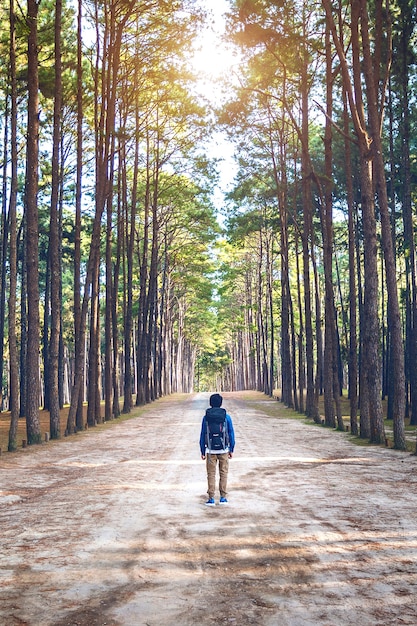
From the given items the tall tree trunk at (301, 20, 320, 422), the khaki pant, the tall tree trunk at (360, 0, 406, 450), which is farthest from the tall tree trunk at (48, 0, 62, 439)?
the khaki pant

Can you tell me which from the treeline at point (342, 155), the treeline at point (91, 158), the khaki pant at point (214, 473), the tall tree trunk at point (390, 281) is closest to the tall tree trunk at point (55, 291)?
the treeline at point (91, 158)

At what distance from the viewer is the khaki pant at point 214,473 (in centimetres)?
957

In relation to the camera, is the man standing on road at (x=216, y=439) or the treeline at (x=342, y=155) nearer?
the man standing on road at (x=216, y=439)

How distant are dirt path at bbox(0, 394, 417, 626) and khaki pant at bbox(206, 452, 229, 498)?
33 cm

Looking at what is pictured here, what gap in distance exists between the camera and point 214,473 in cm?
979

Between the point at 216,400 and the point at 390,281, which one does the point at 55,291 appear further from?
the point at 216,400

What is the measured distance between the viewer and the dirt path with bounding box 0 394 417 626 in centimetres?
523

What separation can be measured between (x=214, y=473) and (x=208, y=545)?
8.91 feet

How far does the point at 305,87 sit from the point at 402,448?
679 inches

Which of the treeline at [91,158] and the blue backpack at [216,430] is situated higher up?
the treeline at [91,158]

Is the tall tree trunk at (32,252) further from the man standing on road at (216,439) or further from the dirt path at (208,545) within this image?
the man standing on road at (216,439)

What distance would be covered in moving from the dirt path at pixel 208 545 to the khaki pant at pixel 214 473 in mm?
327

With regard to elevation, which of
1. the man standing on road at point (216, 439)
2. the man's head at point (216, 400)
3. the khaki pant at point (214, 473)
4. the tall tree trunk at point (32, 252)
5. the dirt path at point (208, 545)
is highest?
the tall tree trunk at point (32, 252)

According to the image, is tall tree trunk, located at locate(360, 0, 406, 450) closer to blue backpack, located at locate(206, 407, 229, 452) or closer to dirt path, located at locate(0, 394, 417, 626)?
dirt path, located at locate(0, 394, 417, 626)
